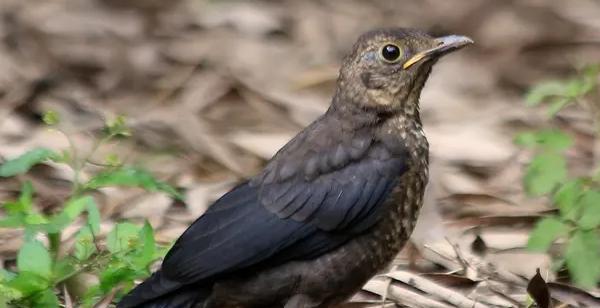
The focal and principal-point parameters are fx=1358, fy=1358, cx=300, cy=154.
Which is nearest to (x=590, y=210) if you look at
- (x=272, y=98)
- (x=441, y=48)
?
(x=441, y=48)

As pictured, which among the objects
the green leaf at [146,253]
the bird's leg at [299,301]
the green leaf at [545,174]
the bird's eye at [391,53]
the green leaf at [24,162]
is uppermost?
the bird's eye at [391,53]

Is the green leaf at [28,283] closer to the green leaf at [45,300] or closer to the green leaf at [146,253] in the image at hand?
the green leaf at [45,300]

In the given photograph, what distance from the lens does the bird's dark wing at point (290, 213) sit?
4.61 m

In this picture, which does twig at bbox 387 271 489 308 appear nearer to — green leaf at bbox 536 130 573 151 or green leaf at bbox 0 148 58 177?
green leaf at bbox 536 130 573 151

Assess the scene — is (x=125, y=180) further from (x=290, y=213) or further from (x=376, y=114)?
(x=376, y=114)

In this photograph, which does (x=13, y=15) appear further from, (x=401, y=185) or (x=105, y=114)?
(x=401, y=185)

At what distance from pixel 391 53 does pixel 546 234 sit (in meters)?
0.88

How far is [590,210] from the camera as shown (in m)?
5.12

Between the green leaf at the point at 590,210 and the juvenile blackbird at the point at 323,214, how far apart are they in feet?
2.15

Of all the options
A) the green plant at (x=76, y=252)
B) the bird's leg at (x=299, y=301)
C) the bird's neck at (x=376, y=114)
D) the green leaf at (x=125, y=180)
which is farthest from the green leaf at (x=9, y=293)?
the bird's neck at (x=376, y=114)

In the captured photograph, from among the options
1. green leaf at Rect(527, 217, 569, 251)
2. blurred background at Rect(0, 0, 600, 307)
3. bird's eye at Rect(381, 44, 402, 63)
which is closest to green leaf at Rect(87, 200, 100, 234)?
blurred background at Rect(0, 0, 600, 307)

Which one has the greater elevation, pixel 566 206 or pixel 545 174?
pixel 545 174

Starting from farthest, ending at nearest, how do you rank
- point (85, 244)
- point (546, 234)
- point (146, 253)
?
point (546, 234), point (85, 244), point (146, 253)

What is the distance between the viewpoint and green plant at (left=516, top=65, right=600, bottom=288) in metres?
4.98
